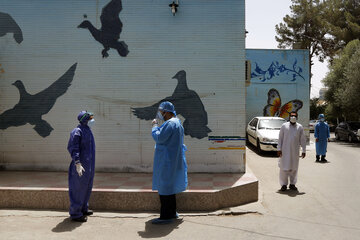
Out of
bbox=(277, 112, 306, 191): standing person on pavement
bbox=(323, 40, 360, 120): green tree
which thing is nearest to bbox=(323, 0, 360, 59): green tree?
bbox=(323, 40, 360, 120): green tree

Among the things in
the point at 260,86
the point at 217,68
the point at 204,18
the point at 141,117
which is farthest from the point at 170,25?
the point at 260,86

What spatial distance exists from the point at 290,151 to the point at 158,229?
3711mm

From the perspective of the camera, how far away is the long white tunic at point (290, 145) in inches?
261

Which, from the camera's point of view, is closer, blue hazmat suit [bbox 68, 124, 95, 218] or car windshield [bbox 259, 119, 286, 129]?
blue hazmat suit [bbox 68, 124, 95, 218]

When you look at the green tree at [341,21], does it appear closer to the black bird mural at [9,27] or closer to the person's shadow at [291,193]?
the person's shadow at [291,193]

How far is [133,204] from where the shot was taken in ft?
16.7

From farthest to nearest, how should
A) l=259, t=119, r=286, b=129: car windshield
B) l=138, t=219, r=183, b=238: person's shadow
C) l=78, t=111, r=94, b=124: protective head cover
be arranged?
l=259, t=119, r=286, b=129: car windshield → l=78, t=111, r=94, b=124: protective head cover → l=138, t=219, r=183, b=238: person's shadow

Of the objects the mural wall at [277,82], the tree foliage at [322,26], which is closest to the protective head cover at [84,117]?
the mural wall at [277,82]

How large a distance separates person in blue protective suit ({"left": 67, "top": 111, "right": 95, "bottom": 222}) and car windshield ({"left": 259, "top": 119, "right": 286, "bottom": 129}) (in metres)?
9.81

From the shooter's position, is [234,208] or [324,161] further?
[324,161]

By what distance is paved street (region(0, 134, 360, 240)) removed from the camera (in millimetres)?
4086

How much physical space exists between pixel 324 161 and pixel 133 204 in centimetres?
847

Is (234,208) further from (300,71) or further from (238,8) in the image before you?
(300,71)

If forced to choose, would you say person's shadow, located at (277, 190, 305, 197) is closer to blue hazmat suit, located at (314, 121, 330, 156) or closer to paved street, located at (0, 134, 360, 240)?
paved street, located at (0, 134, 360, 240)
